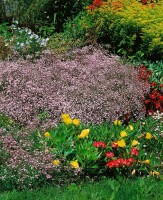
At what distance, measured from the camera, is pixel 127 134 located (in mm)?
6832

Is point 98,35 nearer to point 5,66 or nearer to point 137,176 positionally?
point 5,66

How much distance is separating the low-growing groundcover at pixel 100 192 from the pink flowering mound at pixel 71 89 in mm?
2045

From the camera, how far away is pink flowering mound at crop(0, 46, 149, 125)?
26.7 ft

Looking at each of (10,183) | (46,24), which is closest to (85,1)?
(46,24)

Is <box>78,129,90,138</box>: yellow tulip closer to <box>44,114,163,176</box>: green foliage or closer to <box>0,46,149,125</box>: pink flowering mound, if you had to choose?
<box>44,114,163,176</box>: green foliage

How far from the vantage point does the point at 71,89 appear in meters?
8.41

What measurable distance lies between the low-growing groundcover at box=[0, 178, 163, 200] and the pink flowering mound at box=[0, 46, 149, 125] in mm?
2045

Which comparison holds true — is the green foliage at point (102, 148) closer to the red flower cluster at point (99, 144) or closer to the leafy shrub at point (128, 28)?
the red flower cluster at point (99, 144)

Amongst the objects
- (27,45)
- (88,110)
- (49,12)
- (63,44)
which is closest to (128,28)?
(63,44)

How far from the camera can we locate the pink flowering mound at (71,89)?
26.7 ft

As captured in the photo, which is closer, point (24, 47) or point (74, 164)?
point (74, 164)

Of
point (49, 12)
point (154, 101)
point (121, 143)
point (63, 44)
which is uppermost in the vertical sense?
point (121, 143)

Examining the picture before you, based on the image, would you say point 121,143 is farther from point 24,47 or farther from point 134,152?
point 24,47

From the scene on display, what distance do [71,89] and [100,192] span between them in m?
3.05
